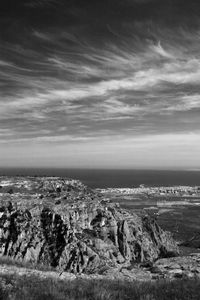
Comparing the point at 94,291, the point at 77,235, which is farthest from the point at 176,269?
the point at 77,235

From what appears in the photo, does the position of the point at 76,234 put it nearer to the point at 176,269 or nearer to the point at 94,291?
the point at 176,269

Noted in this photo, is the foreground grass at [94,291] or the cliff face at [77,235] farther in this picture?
the cliff face at [77,235]

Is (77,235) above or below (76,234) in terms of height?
below

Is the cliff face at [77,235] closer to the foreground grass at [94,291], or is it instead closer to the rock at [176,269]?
the rock at [176,269]

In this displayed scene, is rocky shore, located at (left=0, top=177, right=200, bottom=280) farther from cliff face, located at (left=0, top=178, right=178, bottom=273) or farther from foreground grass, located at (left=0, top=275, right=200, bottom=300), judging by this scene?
foreground grass, located at (left=0, top=275, right=200, bottom=300)

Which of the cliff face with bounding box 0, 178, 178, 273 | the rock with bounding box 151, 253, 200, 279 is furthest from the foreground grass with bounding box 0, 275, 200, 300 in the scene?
the cliff face with bounding box 0, 178, 178, 273

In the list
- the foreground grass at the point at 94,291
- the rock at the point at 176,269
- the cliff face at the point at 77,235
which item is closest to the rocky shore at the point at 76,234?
the cliff face at the point at 77,235

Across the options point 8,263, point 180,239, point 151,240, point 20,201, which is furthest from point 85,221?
point 8,263
